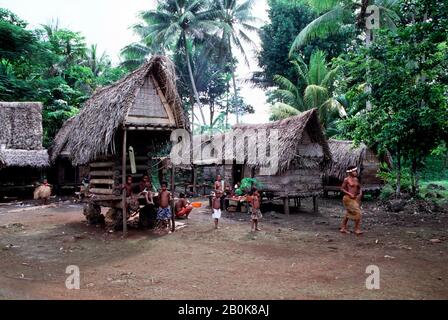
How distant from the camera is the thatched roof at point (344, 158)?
58.4 ft

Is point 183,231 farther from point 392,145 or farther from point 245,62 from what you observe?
point 245,62

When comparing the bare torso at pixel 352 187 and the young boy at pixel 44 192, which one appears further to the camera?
the young boy at pixel 44 192

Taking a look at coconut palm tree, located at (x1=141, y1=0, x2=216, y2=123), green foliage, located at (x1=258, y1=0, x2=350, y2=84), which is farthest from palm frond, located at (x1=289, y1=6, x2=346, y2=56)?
coconut palm tree, located at (x1=141, y1=0, x2=216, y2=123)

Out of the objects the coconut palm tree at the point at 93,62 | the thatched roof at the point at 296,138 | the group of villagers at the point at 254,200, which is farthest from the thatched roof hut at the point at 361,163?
the coconut palm tree at the point at 93,62

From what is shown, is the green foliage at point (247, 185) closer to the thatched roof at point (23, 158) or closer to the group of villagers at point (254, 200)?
the group of villagers at point (254, 200)

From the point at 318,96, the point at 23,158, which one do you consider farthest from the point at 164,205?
the point at 318,96

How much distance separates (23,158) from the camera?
17797 millimetres

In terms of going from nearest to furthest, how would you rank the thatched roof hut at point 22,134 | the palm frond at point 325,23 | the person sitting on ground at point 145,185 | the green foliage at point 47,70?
the person sitting on ground at point 145,185, the green foliage at point 47,70, the thatched roof hut at point 22,134, the palm frond at point 325,23

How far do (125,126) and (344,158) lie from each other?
12.9 meters

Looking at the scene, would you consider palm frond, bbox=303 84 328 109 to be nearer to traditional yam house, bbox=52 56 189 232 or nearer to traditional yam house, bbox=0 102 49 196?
traditional yam house, bbox=52 56 189 232

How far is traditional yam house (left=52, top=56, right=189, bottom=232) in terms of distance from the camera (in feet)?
29.7

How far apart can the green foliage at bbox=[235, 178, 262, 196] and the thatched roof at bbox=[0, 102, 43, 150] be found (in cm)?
1210

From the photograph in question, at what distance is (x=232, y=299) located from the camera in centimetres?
460

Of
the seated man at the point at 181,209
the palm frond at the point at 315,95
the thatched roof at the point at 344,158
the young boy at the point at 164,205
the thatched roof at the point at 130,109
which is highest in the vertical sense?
the palm frond at the point at 315,95
